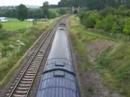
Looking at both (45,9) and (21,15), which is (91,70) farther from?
(45,9)

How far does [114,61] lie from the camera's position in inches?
1171

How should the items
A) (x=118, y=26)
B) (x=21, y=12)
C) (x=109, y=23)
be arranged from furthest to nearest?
(x=21, y=12) < (x=109, y=23) < (x=118, y=26)

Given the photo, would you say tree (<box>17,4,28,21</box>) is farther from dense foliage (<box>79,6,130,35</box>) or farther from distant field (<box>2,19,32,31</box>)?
dense foliage (<box>79,6,130,35</box>)

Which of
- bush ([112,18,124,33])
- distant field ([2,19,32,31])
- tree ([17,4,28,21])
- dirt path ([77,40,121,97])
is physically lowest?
distant field ([2,19,32,31])

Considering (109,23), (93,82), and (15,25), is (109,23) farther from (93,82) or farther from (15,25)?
(15,25)

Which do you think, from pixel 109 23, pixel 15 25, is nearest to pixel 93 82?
pixel 109 23

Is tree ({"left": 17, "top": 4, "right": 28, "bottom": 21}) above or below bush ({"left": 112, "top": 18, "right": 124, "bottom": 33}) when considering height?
below

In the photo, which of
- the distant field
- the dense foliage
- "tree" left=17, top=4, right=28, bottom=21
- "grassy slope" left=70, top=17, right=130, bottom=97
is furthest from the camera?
"tree" left=17, top=4, right=28, bottom=21

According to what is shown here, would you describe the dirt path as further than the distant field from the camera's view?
No

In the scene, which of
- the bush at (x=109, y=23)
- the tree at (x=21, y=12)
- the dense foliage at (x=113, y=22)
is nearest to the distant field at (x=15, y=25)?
the tree at (x=21, y=12)

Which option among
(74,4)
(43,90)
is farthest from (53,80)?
(74,4)

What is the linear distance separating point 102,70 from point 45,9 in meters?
104

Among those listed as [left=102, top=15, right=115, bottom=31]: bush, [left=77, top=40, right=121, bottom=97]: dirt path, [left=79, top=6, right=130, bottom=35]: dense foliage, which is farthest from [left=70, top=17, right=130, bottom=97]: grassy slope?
[left=102, top=15, right=115, bottom=31]: bush

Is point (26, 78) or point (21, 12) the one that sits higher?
point (26, 78)
